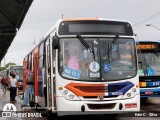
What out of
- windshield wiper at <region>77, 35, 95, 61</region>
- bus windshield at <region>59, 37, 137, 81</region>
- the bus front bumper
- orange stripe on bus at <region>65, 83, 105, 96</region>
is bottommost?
the bus front bumper

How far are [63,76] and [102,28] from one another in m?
1.78

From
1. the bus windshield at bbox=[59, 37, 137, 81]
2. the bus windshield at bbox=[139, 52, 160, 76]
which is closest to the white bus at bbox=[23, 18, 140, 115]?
the bus windshield at bbox=[59, 37, 137, 81]

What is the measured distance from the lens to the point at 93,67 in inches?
453

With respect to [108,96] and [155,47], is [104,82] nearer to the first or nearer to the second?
[108,96]

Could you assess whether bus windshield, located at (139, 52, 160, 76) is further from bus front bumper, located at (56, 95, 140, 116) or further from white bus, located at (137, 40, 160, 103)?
bus front bumper, located at (56, 95, 140, 116)

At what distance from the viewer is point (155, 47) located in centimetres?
1903

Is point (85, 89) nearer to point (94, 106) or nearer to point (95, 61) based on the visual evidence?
point (94, 106)

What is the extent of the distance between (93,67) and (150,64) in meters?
7.83

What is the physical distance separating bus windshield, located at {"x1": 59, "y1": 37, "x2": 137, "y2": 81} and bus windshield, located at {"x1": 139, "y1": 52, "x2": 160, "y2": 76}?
22.9 feet

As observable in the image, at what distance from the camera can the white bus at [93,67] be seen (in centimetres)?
1134

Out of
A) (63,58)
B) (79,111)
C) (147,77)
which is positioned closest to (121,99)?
(79,111)

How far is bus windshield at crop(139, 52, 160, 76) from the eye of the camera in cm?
1872

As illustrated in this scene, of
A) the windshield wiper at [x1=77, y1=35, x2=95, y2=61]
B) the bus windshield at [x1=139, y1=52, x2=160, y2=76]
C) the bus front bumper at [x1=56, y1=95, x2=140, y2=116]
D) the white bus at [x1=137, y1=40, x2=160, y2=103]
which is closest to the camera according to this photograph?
the bus front bumper at [x1=56, y1=95, x2=140, y2=116]

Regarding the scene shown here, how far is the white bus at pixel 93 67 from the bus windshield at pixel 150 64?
6.79 meters
